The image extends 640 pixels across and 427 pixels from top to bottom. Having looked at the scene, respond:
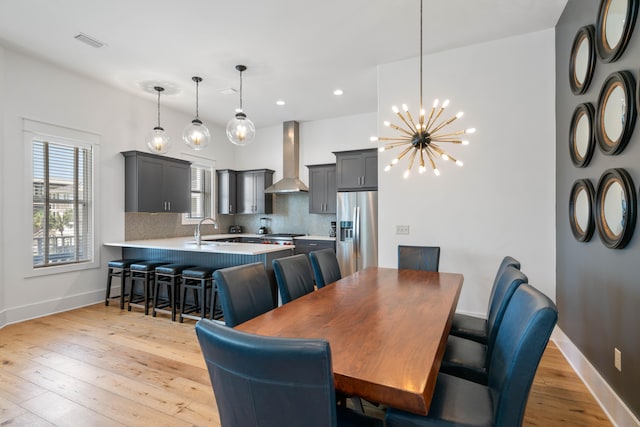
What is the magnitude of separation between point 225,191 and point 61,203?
302cm

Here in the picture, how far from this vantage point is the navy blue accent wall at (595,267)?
1.87m

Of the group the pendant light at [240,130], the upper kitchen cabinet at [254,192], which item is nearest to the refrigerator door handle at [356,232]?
the pendant light at [240,130]

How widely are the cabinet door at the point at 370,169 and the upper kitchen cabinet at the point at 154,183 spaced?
318 centimetres

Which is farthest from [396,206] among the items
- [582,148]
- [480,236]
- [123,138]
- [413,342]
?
[123,138]

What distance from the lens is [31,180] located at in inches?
156

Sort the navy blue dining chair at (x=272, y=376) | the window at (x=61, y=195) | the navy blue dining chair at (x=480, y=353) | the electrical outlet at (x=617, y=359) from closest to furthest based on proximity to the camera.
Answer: the navy blue dining chair at (x=272, y=376) < the navy blue dining chair at (x=480, y=353) < the electrical outlet at (x=617, y=359) < the window at (x=61, y=195)

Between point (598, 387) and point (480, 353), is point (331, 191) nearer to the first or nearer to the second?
point (480, 353)

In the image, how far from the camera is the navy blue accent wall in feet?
6.13

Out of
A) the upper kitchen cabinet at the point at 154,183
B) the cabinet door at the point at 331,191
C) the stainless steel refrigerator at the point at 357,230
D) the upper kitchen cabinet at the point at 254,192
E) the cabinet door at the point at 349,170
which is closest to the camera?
the upper kitchen cabinet at the point at 154,183

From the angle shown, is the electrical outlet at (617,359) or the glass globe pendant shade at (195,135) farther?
the glass globe pendant shade at (195,135)

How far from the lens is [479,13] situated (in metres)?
3.08

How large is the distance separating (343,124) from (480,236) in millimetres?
3680

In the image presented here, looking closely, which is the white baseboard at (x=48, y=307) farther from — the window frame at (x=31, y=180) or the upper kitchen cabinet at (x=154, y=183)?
the upper kitchen cabinet at (x=154, y=183)

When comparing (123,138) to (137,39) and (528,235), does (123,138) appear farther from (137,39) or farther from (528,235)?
(528,235)
